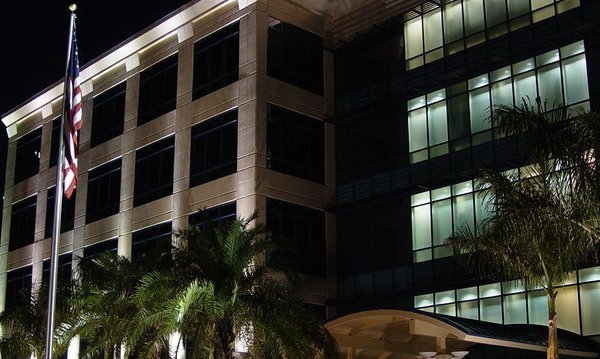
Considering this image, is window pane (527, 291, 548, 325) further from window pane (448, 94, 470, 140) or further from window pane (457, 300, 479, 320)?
window pane (448, 94, 470, 140)

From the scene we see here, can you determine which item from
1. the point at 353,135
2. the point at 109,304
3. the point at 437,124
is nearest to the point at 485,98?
the point at 437,124

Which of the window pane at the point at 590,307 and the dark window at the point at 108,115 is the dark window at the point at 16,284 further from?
the window pane at the point at 590,307

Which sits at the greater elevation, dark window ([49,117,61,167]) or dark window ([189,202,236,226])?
dark window ([49,117,61,167])

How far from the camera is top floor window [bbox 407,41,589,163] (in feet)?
108

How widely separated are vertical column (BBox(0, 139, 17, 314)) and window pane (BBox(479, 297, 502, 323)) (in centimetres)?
3181

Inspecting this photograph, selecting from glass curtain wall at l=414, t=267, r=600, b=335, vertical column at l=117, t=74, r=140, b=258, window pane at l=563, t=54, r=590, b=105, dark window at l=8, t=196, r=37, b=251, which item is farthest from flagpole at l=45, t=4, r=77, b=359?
dark window at l=8, t=196, r=37, b=251

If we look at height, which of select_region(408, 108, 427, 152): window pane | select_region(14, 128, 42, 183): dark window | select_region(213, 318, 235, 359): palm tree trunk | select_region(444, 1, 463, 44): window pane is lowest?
select_region(213, 318, 235, 359): palm tree trunk

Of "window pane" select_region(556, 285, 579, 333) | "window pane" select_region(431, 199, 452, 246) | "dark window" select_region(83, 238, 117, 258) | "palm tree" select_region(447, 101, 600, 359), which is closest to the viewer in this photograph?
"palm tree" select_region(447, 101, 600, 359)

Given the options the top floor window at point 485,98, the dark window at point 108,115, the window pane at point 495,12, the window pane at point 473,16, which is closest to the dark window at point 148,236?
the dark window at point 108,115

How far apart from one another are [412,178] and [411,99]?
3603 mm

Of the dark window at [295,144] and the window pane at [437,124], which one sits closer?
the window pane at [437,124]

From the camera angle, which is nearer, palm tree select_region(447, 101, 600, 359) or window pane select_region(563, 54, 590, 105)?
palm tree select_region(447, 101, 600, 359)

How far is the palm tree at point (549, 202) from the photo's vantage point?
Answer: 19.5 m

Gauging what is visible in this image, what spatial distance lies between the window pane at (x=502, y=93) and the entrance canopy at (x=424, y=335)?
9258mm
